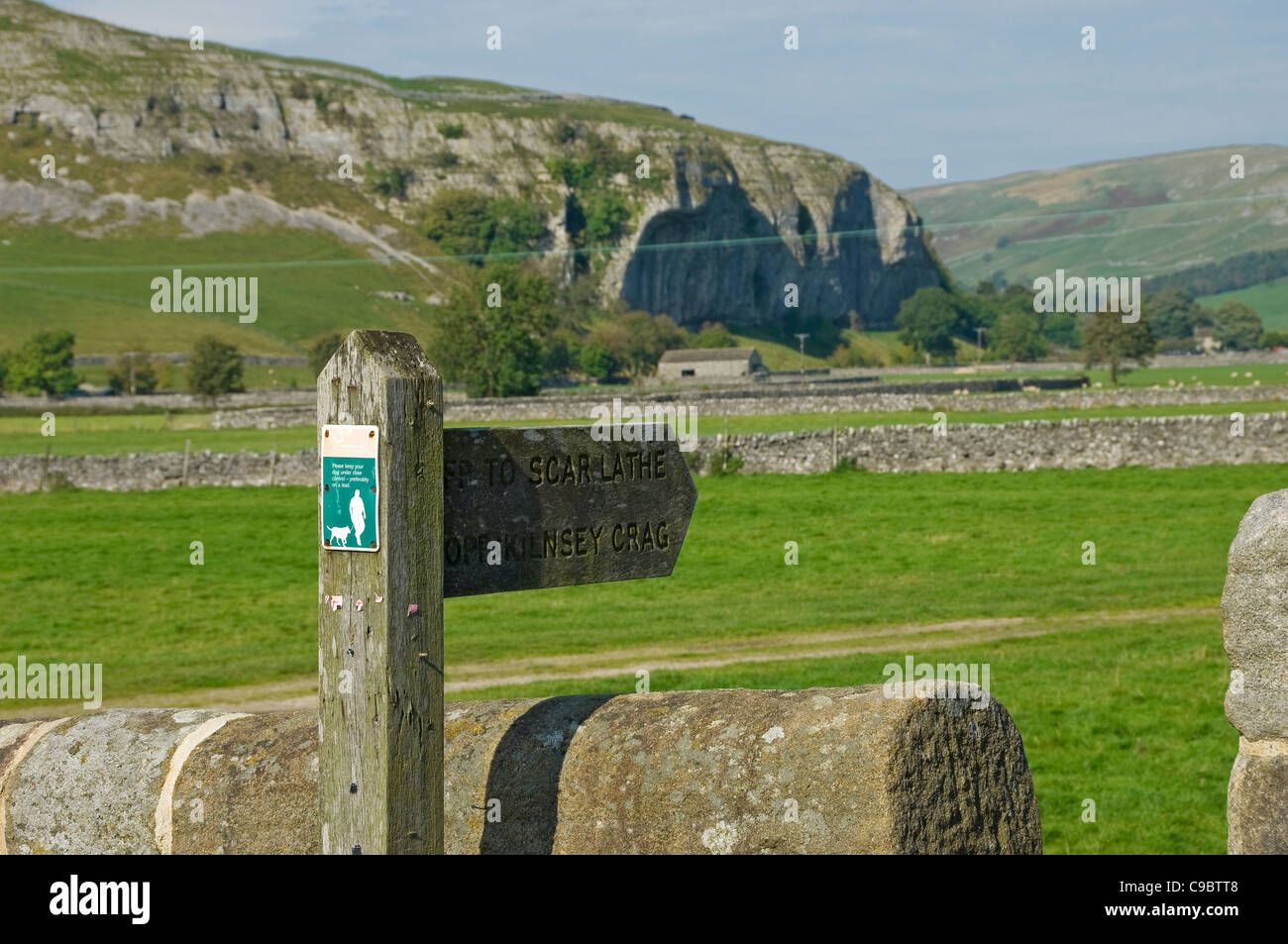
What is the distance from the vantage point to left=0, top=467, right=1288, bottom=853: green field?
12.2m

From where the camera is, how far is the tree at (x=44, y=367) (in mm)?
98625

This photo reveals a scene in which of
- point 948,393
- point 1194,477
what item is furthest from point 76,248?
point 1194,477

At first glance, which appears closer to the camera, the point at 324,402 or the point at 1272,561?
the point at 324,402

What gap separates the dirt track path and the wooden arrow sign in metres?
10.1

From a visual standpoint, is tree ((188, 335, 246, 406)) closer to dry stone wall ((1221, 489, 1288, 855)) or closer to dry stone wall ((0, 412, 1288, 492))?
dry stone wall ((0, 412, 1288, 492))

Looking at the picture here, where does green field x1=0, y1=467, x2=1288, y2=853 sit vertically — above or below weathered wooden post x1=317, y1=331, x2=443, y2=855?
below

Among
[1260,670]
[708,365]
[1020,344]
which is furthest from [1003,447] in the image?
[1020,344]

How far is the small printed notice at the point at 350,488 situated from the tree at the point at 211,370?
7780cm

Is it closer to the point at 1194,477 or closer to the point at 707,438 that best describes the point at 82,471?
the point at 707,438

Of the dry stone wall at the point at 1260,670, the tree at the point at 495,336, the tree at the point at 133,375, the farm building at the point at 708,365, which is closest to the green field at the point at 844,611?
the dry stone wall at the point at 1260,670

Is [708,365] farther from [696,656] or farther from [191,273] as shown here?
[696,656]

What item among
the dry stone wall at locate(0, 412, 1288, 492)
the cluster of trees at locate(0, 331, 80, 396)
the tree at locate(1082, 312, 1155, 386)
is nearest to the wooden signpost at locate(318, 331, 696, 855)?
the dry stone wall at locate(0, 412, 1288, 492)

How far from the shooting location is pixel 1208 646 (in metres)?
15.6

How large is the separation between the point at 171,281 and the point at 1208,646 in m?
147
